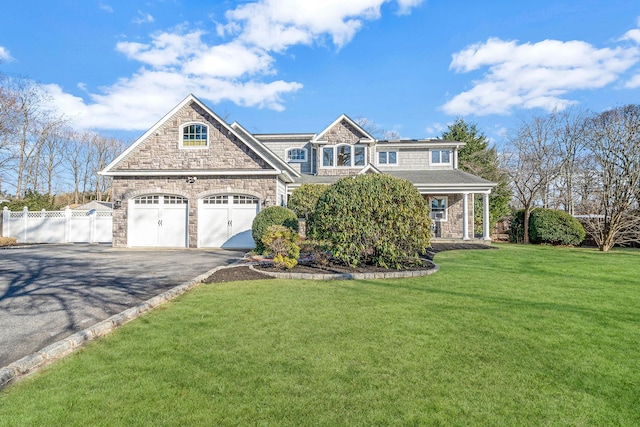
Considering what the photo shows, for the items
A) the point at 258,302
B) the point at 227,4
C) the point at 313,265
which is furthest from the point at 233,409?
the point at 227,4

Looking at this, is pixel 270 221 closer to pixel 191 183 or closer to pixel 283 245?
pixel 283 245

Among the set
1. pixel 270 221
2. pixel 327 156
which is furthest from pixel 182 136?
pixel 327 156

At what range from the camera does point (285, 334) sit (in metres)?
4.07

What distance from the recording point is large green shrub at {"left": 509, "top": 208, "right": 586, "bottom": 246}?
1780cm

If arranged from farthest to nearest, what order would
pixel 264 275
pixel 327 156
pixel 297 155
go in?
pixel 297 155 < pixel 327 156 < pixel 264 275

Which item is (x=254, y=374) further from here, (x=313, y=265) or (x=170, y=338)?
(x=313, y=265)

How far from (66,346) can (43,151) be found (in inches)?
1585

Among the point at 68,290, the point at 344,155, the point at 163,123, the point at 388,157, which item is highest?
the point at 163,123

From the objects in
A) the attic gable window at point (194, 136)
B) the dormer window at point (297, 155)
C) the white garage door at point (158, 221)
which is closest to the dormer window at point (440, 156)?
the dormer window at point (297, 155)

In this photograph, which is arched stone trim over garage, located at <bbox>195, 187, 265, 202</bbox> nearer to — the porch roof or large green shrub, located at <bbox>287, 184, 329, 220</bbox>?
large green shrub, located at <bbox>287, 184, 329, 220</bbox>

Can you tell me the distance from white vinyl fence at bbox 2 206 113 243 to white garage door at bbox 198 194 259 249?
8356 mm

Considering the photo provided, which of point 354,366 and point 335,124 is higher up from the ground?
point 335,124

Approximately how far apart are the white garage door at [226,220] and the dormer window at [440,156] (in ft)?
41.5

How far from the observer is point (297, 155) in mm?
21672
